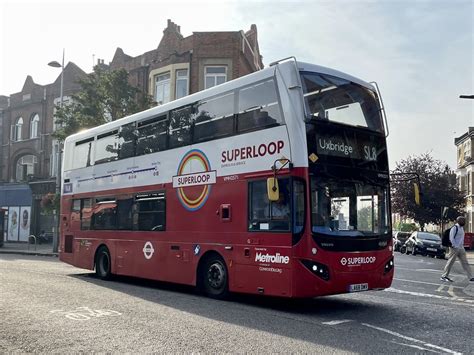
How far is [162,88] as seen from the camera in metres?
28.8

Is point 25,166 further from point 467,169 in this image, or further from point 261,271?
point 467,169

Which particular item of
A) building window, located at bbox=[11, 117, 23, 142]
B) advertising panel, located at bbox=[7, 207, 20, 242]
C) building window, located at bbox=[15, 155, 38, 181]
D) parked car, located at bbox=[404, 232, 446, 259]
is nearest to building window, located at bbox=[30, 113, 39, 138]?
building window, located at bbox=[11, 117, 23, 142]

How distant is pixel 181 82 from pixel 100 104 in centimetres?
531

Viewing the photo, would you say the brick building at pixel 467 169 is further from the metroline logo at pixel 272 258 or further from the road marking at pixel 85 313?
the road marking at pixel 85 313

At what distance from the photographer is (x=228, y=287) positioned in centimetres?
948

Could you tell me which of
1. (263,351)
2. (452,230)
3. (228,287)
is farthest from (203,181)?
(452,230)

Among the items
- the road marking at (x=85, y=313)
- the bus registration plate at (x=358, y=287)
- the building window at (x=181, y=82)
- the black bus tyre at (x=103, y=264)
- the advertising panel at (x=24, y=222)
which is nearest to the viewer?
the road marking at (x=85, y=313)

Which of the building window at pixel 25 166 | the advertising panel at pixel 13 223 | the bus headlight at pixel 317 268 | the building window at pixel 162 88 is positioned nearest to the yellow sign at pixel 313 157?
the bus headlight at pixel 317 268

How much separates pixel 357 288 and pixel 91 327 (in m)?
4.48

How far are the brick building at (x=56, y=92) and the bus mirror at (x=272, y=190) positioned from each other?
1917 cm

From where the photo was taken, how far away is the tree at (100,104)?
24000 millimetres

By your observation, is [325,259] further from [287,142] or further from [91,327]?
[91,327]

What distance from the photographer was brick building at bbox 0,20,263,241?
27219 millimetres

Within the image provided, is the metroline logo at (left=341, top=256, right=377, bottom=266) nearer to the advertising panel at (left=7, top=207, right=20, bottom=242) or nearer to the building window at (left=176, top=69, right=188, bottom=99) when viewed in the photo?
the building window at (left=176, top=69, right=188, bottom=99)
